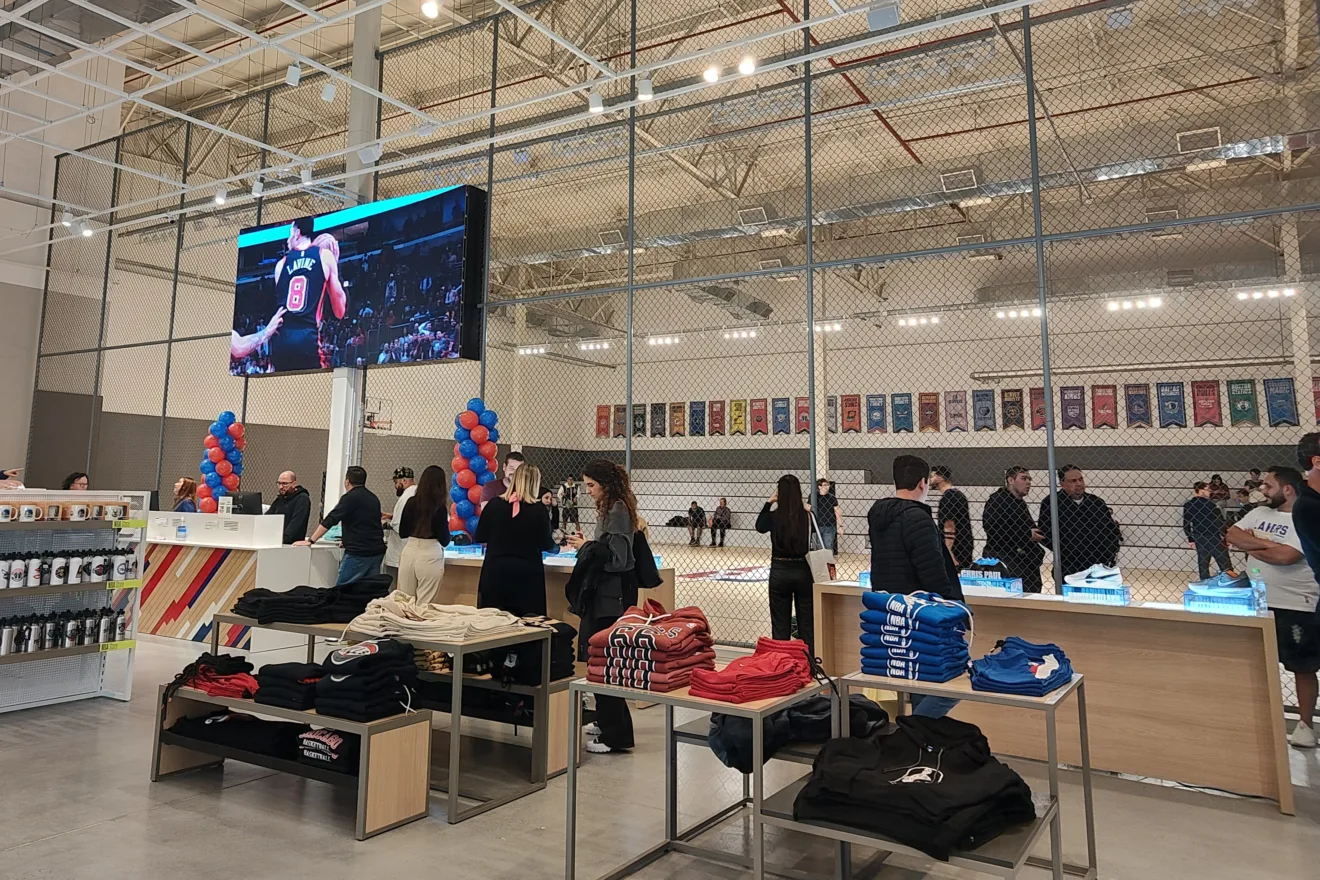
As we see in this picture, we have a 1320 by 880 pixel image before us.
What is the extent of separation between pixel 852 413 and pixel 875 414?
446 mm

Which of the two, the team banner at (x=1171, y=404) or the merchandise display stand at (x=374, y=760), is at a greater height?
the team banner at (x=1171, y=404)

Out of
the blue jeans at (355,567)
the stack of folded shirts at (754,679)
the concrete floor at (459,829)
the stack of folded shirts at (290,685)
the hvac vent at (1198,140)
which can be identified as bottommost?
the concrete floor at (459,829)

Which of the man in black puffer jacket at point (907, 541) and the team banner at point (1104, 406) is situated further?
the team banner at point (1104, 406)

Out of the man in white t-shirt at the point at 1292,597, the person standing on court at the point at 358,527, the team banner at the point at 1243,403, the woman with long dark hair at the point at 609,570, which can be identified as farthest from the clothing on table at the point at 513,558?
the team banner at the point at 1243,403

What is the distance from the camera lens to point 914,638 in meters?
2.70

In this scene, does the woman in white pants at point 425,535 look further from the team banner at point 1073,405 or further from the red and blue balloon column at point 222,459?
Answer: the team banner at point 1073,405

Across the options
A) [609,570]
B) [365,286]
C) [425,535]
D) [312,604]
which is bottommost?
[312,604]

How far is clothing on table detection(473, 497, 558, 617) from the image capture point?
4312 mm

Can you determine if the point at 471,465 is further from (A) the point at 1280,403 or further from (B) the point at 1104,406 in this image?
(A) the point at 1280,403

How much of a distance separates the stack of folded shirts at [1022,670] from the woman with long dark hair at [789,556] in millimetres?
2734

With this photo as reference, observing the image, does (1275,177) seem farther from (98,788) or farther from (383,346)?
(98,788)

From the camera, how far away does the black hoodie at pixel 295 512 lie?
7141 millimetres

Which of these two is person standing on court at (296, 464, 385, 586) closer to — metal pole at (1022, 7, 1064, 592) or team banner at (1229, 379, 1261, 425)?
metal pole at (1022, 7, 1064, 592)

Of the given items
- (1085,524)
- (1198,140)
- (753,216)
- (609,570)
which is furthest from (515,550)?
(1198,140)
